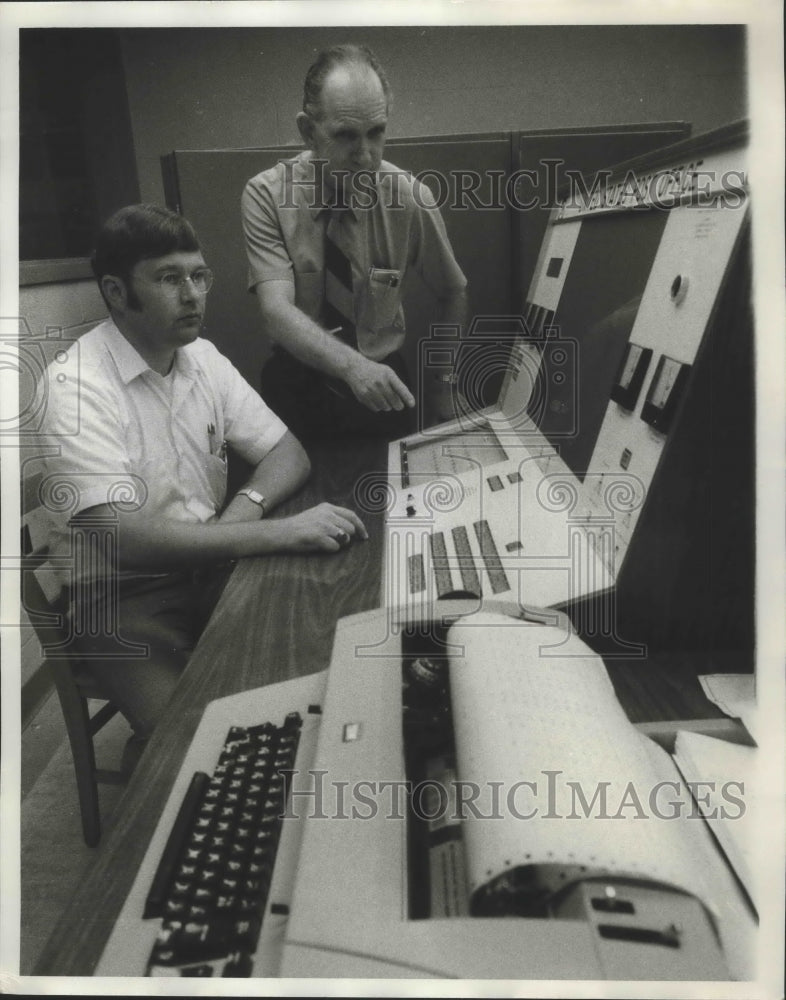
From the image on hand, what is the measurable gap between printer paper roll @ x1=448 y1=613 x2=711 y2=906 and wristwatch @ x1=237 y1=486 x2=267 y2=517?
445 mm

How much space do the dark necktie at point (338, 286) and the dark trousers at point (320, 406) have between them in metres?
0.08

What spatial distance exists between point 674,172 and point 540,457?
0.42 m

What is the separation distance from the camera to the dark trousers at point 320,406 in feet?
3.74

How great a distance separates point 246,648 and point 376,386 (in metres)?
0.43

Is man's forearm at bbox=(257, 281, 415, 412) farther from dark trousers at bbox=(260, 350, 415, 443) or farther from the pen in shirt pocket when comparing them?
the pen in shirt pocket

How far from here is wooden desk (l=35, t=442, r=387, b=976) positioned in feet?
2.44

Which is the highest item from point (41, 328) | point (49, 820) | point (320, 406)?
point (41, 328)

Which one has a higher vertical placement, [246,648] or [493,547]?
[493,547]

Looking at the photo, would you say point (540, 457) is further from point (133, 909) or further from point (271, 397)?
point (133, 909)

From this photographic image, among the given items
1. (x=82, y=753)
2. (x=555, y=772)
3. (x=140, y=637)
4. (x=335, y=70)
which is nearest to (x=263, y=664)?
(x=140, y=637)

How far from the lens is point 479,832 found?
0.67 meters

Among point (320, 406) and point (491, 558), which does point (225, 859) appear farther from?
point (320, 406)

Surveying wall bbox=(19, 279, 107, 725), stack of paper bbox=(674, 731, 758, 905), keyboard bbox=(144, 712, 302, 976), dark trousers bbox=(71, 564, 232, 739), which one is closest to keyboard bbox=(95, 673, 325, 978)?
keyboard bbox=(144, 712, 302, 976)

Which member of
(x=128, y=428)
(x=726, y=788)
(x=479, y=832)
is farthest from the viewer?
(x=128, y=428)
